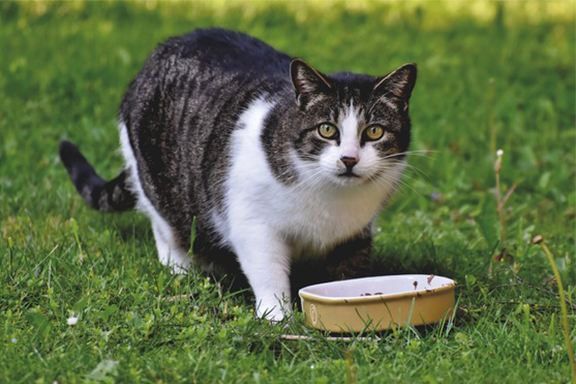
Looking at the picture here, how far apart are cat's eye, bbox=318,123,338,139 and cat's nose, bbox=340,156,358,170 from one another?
0.13m

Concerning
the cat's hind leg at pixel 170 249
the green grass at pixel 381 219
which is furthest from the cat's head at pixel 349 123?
the cat's hind leg at pixel 170 249

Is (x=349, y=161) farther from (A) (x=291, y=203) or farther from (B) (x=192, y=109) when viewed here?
(B) (x=192, y=109)

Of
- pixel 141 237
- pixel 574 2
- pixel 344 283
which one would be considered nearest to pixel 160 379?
pixel 344 283

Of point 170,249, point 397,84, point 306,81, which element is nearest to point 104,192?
point 170,249

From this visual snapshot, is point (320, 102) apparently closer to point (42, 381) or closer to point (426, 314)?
point (426, 314)

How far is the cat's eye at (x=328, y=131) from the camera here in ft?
10.3

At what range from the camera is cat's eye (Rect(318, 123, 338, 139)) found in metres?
3.13

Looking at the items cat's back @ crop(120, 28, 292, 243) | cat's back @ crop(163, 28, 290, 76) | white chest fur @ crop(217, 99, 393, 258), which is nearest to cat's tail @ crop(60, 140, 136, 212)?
cat's back @ crop(120, 28, 292, 243)

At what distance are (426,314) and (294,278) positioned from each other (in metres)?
0.89

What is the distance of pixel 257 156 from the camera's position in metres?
3.32

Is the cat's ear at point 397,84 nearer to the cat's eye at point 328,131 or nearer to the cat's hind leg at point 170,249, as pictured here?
the cat's eye at point 328,131

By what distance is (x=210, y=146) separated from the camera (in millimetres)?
3539

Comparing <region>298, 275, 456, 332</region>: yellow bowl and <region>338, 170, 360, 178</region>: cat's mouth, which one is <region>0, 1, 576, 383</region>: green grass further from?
<region>338, 170, 360, 178</region>: cat's mouth

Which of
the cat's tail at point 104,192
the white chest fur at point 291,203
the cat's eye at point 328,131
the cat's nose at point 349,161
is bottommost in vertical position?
the cat's tail at point 104,192
